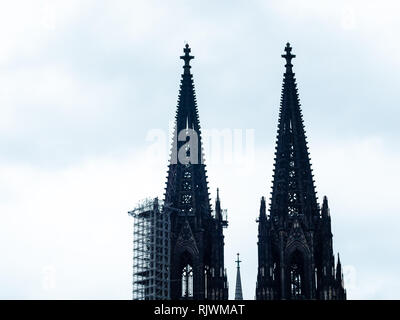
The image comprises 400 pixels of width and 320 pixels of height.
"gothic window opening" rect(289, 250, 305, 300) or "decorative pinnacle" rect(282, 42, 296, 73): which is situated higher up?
"decorative pinnacle" rect(282, 42, 296, 73)

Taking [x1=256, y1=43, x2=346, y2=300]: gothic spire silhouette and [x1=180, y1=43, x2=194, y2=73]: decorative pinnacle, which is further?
[x1=180, y1=43, x2=194, y2=73]: decorative pinnacle

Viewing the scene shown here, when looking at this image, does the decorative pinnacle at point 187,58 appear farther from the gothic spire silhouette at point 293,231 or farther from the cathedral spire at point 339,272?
the cathedral spire at point 339,272

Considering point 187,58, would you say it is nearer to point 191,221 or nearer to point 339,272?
point 191,221

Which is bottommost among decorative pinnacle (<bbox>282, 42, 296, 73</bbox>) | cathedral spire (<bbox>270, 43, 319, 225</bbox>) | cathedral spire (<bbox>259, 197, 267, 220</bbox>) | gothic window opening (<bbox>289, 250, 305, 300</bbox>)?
gothic window opening (<bbox>289, 250, 305, 300</bbox>)

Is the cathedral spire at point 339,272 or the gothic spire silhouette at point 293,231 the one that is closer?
the gothic spire silhouette at point 293,231

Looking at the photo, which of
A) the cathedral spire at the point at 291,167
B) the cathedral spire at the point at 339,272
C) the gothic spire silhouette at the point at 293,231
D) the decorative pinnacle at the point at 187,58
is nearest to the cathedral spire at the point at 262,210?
the gothic spire silhouette at the point at 293,231

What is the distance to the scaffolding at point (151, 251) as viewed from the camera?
298ft

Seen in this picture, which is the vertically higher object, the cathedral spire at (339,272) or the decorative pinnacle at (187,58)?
the decorative pinnacle at (187,58)

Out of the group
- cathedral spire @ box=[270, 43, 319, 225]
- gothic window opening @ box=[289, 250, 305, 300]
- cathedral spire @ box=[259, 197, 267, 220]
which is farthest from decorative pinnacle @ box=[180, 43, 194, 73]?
gothic window opening @ box=[289, 250, 305, 300]

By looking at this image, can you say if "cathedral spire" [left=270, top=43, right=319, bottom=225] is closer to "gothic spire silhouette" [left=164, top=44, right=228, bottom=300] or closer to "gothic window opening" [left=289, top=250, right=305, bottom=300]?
"gothic window opening" [left=289, top=250, right=305, bottom=300]

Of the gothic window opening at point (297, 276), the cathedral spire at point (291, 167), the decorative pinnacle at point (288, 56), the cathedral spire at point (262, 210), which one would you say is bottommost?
the gothic window opening at point (297, 276)

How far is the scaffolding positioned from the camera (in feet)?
298

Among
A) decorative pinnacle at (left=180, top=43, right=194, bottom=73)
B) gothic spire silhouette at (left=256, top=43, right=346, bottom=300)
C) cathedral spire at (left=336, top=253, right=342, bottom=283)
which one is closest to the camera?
gothic spire silhouette at (left=256, top=43, right=346, bottom=300)
